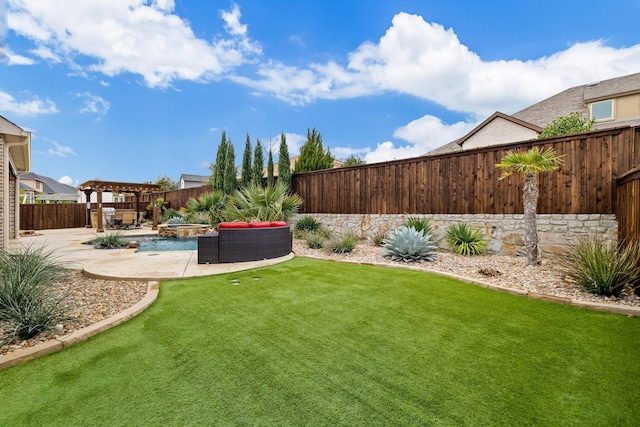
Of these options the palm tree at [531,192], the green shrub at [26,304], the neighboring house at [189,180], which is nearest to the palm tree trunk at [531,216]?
the palm tree at [531,192]

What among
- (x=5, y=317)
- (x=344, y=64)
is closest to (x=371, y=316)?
(x=5, y=317)

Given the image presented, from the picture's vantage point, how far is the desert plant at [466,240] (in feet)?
22.9

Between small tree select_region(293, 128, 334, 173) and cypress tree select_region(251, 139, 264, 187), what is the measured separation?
3.32m

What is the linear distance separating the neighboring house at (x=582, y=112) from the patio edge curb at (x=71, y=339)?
54.3 feet

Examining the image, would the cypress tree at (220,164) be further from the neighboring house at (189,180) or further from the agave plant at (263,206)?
the neighboring house at (189,180)

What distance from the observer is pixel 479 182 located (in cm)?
739

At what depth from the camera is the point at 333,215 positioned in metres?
10.9

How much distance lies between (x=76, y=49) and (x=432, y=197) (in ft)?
43.8

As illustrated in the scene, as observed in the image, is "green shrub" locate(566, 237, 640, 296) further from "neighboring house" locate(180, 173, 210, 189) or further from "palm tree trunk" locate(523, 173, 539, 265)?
"neighboring house" locate(180, 173, 210, 189)

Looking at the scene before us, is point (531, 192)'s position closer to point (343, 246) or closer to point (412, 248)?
point (412, 248)

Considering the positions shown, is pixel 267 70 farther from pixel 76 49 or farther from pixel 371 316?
pixel 371 316

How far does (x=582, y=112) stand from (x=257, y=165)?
18816mm

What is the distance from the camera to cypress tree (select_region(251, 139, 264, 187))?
44.9 feet

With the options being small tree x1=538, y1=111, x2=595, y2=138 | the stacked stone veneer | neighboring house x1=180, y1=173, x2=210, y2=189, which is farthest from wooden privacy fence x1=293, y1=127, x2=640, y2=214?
neighboring house x1=180, y1=173, x2=210, y2=189
